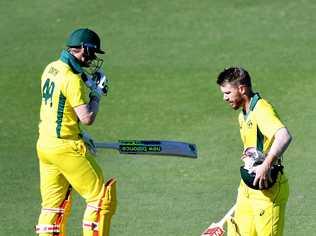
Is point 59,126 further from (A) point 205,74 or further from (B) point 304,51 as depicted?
(B) point 304,51

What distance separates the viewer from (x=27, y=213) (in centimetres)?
1336

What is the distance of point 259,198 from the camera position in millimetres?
10125

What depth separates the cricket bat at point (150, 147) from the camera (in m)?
12.2

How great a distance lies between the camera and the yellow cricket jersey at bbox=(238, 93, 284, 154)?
977 centimetres

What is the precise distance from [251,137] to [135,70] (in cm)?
875

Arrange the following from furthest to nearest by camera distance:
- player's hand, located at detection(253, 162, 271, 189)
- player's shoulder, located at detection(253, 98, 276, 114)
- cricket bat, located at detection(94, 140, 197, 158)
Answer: cricket bat, located at detection(94, 140, 197, 158) < player's shoulder, located at detection(253, 98, 276, 114) < player's hand, located at detection(253, 162, 271, 189)

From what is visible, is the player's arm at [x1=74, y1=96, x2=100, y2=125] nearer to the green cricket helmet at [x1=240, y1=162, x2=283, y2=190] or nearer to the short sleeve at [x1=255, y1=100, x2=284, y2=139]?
the green cricket helmet at [x1=240, y1=162, x2=283, y2=190]

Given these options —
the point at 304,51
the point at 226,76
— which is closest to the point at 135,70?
the point at 304,51

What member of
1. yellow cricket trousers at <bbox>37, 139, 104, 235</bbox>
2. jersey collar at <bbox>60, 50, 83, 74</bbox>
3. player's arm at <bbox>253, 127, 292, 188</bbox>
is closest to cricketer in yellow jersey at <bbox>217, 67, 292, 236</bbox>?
player's arm at <bbox>253, 127, 292, 188</bbox>

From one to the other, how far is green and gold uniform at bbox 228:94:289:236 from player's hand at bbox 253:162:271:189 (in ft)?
0.67

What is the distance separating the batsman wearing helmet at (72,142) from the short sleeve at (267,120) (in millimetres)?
2083

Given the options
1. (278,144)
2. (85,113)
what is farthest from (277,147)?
(85,113)

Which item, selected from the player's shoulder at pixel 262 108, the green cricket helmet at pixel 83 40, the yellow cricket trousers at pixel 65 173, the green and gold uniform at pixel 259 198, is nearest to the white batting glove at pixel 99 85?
the green cricket helmet at pixel 83 40

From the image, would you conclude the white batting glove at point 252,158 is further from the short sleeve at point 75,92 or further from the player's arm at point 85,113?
the short sleeve at point 75,92
